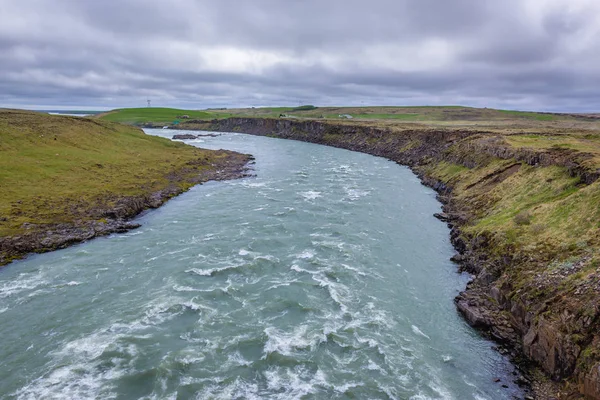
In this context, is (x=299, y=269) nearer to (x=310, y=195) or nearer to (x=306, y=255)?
(x=306, y=255)

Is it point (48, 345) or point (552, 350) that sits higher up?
point (552, 350)

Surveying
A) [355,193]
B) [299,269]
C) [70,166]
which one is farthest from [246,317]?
[70,166]

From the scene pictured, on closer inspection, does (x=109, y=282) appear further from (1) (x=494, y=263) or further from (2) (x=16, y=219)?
(1) (x=494, y=263)

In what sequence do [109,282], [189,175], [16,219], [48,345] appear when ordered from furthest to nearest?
1. [189,175]
2. [16,219]
3. [109,282]
4. [48,345]

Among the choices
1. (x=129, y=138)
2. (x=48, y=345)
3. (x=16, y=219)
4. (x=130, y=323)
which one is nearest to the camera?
(x=48, y=345)

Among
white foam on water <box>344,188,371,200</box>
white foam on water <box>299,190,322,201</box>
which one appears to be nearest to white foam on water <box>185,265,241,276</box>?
white foam on water <box>299,190,322,201</box>

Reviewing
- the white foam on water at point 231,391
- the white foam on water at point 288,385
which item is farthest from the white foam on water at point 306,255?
the white foam on water at point 231,391

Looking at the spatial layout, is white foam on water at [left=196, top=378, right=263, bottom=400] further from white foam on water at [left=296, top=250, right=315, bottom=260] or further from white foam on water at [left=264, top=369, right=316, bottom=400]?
white foam on water at [left=296, top=250, right=315, bottom=260]

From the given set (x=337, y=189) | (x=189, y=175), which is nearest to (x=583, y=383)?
(x=337, y=189)
